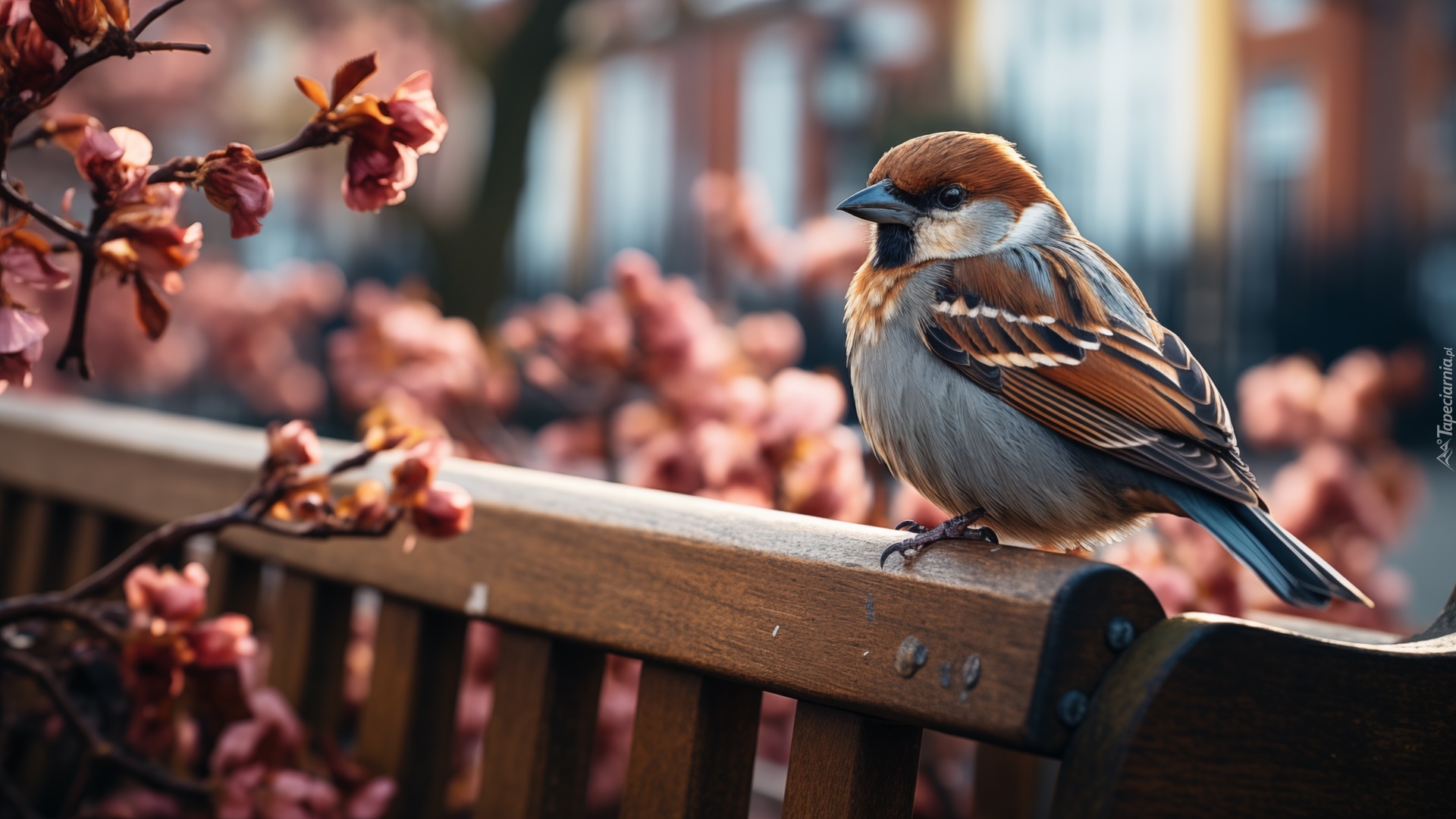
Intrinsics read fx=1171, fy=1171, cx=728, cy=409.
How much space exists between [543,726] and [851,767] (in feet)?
1.11

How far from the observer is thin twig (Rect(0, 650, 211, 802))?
0.96 m

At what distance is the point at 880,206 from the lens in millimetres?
1099

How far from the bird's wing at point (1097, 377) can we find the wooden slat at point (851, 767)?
0.97ft

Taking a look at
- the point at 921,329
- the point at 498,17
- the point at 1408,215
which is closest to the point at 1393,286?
the point at 1408,215

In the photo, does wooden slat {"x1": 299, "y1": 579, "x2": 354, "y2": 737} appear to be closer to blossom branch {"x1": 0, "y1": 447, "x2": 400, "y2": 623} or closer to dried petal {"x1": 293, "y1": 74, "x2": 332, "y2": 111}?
blossom branch {"x1": 0, "y1": 447, "x2": 400, "y2": 623}

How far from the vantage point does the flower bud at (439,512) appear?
0.91 m

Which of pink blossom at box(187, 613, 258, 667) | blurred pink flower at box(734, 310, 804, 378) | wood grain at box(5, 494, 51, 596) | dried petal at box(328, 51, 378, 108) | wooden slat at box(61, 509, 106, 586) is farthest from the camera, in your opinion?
blurred pink flower at box(734, 310, 804, 378)

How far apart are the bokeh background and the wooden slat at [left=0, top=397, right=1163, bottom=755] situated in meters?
0.55

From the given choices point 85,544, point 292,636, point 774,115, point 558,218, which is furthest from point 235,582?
point 558,218

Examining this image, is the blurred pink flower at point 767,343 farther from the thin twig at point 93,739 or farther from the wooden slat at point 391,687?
the thin twig at point 93,739

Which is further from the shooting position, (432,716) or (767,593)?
(432,716)

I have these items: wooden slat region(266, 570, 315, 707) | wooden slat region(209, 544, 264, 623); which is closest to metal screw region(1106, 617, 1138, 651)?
wooden slat region(266, 570, 315, 707)

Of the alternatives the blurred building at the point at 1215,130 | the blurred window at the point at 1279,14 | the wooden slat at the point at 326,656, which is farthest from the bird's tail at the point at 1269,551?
the blurred window at the point at 1279,14

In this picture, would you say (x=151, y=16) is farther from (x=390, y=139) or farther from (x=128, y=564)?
(x=128, y=564)
